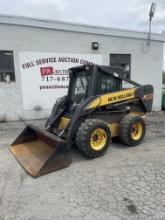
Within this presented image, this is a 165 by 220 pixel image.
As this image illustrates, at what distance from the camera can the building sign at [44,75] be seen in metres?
8.65

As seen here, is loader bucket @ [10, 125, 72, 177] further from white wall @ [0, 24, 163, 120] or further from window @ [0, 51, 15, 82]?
window @ [0, 51, 15, 82]

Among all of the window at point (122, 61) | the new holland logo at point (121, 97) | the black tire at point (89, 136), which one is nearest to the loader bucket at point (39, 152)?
the black tire at point (89, 136)

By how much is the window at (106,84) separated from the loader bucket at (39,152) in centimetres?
167

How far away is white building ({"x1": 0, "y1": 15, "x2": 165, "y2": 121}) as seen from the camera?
8328mm

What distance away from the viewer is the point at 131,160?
4.59m

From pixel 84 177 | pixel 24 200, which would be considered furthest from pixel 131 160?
pixel 24 200

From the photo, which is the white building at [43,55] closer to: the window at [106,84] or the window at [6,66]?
the window at [6,66]

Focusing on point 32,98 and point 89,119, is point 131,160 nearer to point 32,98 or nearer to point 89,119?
point 89,119

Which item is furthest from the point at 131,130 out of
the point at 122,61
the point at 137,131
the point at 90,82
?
the point at 122,61

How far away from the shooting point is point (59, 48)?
8.95 m

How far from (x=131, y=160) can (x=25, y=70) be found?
5866 mm

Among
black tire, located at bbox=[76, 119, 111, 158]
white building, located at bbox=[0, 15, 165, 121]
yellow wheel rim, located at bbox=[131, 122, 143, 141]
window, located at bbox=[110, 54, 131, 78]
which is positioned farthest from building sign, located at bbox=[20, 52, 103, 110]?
black tire, located at bbox=[76, 119, 111, 158]

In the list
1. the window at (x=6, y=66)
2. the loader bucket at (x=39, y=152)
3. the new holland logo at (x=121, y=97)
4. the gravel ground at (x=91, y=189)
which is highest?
the window at (x=6, y=66)

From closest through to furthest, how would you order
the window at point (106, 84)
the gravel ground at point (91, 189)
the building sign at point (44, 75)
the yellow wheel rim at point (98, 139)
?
the gravel ground at point (91, 189)
the yellow wheel rim at point (98, 139)
the window at point (106, 84)
the building sign at point (44, 75)
